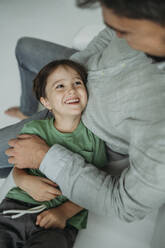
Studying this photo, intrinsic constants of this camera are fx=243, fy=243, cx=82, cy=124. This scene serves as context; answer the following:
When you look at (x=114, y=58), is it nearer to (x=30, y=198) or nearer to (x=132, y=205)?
(x=132, y=205)

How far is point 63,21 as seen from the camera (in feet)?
7.80

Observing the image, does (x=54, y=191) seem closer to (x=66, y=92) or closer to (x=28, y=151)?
(x=28, y=151)

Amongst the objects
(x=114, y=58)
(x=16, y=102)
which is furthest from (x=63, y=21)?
(x=114, y=58)

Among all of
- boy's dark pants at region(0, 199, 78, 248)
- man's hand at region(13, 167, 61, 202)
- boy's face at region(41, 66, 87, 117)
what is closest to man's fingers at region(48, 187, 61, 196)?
man's hand at region(13, 167, 61, 202)

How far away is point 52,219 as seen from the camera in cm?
82

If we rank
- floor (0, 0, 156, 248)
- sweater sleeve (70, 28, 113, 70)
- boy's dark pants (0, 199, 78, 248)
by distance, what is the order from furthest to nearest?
floor (0, 0, 156, 248) < sweater sleeve (70, 28, 113, 70) < boy's dark pants (0, 199, 78, 248)

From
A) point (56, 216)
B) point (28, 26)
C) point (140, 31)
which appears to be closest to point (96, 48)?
point (140, 31)

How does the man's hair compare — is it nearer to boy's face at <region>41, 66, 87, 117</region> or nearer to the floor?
boy's face at <region>41, 66, 87, 117</region>

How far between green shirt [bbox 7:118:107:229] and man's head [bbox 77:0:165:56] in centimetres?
46

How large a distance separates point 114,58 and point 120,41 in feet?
0.26

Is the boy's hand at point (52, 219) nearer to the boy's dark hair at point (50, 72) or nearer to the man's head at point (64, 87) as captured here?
the man's head at point (64, 87)

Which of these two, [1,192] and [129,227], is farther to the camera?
[1,192]

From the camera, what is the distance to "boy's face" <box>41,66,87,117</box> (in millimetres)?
897

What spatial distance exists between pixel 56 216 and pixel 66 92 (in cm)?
44
